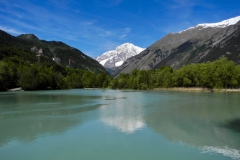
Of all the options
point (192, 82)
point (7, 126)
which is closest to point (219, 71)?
point (192, 82)

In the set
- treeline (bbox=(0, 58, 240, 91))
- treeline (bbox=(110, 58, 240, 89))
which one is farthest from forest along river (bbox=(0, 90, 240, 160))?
treeline (bbox=(0, 58, 240, 91))

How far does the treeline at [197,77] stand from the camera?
97562 mm

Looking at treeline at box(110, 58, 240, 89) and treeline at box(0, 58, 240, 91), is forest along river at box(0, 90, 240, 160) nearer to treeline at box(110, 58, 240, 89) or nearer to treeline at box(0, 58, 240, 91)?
treeline at box(110, 58, 240, 89)

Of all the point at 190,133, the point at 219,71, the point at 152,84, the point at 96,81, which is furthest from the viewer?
the point at 96,81

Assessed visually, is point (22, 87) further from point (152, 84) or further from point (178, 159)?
point (178, 159)

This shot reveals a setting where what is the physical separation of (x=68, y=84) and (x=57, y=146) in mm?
143143

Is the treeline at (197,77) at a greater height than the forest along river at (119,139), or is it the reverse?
the treeline at (197,77)

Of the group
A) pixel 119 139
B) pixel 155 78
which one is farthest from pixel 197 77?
→ pixel 119 139

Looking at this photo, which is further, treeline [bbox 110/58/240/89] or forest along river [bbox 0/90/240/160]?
treeline [bbox 110/58/240/89]

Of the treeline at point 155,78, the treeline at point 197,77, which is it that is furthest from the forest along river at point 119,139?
the treeline at point 155,78

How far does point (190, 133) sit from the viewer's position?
Result: 71.6 feet

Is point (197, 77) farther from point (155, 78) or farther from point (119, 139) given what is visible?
point (119, 139)

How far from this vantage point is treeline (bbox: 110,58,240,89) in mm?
97562

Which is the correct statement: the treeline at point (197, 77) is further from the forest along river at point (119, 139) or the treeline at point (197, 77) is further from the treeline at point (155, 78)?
the forest along river at point (119, 139)
